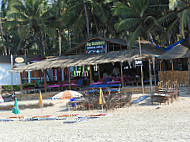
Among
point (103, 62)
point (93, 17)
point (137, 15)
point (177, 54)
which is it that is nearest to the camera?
point (177, 54)

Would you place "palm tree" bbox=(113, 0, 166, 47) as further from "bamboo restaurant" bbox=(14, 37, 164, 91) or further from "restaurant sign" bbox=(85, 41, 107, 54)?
"restaurant sign" bbox=(85, 41, 107, 54)

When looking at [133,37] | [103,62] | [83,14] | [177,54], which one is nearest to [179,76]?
[177,54]

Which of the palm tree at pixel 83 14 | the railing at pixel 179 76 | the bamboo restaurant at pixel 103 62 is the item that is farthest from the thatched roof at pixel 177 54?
the palm tree at pixel 83 14

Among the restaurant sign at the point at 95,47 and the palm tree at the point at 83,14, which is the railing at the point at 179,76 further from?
the palm tree at the point at 83,14

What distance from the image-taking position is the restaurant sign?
2348cm

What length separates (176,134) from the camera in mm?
7051

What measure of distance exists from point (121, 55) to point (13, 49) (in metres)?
25.4

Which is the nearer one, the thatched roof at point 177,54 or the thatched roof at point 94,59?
the thatched roof at point 177,54

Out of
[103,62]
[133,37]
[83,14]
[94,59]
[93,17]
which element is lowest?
[103,62]

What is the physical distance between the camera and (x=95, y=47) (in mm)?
23875

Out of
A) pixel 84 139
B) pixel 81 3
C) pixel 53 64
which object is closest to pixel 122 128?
pixel 84 139

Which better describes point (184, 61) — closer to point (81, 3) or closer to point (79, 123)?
point (81, 3)

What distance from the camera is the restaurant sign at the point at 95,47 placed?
925 inches

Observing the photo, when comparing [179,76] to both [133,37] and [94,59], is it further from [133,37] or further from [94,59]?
[133,37]
